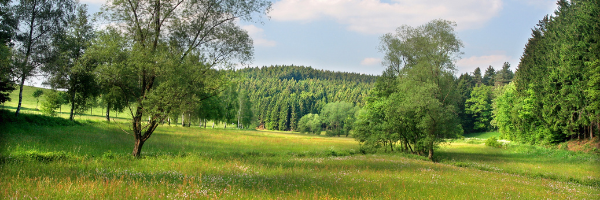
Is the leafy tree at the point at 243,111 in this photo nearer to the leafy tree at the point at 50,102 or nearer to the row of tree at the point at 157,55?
the leafy tree at the point at 50,102

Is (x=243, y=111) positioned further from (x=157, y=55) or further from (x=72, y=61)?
(x=157, y=55)

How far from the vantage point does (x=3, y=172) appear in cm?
891

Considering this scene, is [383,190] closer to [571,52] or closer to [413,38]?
[413,38]

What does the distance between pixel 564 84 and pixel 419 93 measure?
2454 cm

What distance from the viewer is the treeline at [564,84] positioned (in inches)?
1235

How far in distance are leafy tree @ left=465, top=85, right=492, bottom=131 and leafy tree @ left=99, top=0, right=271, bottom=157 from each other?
92.8 metres

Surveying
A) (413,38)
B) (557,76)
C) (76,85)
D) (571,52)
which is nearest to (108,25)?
(76,85)

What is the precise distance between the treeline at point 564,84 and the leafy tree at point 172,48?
3643 centimetres

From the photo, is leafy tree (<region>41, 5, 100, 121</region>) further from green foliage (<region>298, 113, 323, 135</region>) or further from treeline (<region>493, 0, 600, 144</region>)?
green foliage (<region>298, 113, 323, 135</region>)

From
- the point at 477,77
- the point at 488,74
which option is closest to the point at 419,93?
the point at 477,77

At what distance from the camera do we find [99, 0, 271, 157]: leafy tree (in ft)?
46.0


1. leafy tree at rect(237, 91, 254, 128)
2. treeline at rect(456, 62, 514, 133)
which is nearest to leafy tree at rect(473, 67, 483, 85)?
treeline at rect(456, 62, 514, 133)

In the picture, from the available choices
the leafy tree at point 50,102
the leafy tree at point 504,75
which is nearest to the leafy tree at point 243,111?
the leafy tree at point 50,102

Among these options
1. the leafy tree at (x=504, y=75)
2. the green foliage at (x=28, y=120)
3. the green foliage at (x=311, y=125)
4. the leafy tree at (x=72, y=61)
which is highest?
the leafy tree at (x=504, y=75)
